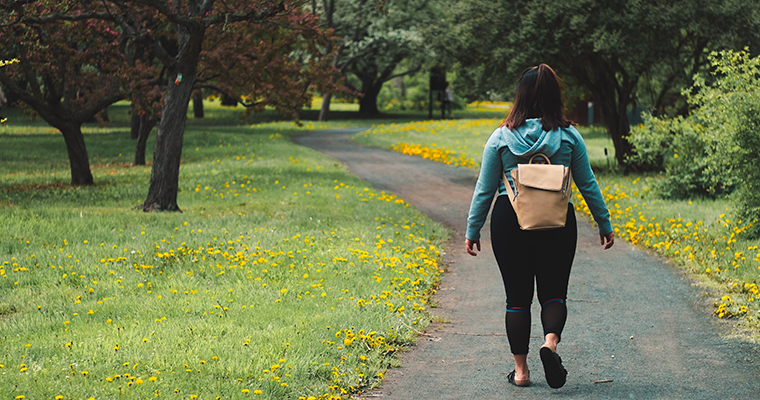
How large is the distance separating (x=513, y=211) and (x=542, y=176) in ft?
0.90

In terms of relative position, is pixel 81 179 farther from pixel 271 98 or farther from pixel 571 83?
pixel 571 83

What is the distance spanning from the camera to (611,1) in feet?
51.6

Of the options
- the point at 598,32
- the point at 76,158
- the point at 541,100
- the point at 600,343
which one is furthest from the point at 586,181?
the point at 76,158

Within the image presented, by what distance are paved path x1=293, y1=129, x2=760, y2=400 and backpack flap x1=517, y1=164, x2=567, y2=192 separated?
1.26 metres

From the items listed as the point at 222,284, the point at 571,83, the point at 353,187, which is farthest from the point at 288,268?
the point at 571,83

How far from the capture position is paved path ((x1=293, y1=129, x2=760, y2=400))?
4.58 metres

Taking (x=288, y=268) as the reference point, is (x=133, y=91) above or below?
above

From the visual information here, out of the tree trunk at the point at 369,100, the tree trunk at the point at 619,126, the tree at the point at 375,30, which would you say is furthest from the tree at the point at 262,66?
the tree trunk at the point at 369,100

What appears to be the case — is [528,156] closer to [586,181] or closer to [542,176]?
[542,176]

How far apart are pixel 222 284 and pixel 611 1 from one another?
471 inches

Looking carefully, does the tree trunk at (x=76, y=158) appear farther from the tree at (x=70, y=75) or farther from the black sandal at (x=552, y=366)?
the black sandal at (x=552, y=366)

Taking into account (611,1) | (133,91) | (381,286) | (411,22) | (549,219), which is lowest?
(381,286)

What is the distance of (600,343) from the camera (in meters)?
5.55

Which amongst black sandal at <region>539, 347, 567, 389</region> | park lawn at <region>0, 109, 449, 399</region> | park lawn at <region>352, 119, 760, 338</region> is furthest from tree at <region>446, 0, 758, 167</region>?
black sandal at <region>539, 347, 567, 389</region>
